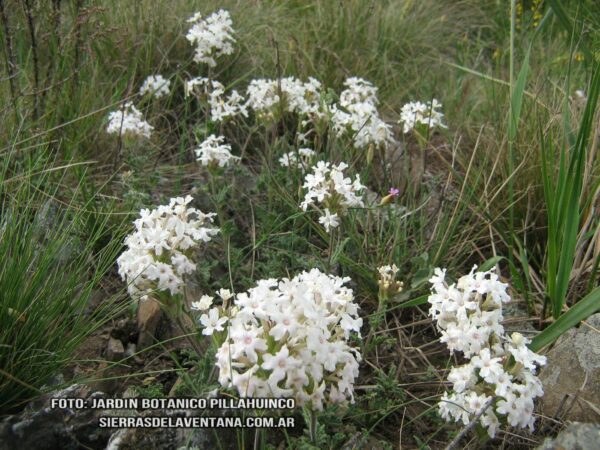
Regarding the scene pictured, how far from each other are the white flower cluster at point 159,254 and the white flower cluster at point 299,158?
1.07 metres

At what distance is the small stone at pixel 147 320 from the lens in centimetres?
254

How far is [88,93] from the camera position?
3.62m

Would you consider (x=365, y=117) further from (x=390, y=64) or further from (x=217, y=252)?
(x=390, y=64)

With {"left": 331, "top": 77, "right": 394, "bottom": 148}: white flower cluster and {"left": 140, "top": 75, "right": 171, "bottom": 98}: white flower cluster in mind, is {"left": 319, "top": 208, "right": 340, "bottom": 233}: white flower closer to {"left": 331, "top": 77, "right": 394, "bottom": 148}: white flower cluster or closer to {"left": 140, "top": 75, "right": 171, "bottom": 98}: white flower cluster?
{"left": 331, "top": 77, "right": 394, "bottom": 148}: white flower cluster

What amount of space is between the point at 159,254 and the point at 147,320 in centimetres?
61

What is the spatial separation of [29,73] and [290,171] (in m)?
1.73

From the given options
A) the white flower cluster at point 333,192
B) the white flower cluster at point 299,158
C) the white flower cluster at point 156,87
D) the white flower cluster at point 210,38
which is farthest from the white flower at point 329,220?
the white flower cluster at point 156,87

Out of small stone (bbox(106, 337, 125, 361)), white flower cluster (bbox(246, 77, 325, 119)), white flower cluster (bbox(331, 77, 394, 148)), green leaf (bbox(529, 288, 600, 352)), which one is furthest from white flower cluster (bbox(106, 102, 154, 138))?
green leaf (bbox(529, 288, 600, 352))

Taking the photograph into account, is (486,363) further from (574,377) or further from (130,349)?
(130,349)

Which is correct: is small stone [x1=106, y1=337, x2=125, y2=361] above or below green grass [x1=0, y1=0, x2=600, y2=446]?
below

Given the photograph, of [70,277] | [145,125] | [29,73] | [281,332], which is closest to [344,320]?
[281,332]

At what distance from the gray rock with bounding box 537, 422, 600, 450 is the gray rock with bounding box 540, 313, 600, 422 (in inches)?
6.3

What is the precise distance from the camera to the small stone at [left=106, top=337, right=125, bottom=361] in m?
2.46

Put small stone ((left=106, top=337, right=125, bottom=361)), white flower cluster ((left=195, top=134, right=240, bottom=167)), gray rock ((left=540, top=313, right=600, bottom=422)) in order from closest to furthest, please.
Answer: gray rock ((left=540, top=313, right=600, bottom=422))
small stone ((left=106, top=337, right=125, bottom=361))
white flower cluster ((left=195, top=134, right=240, bottom=167))
